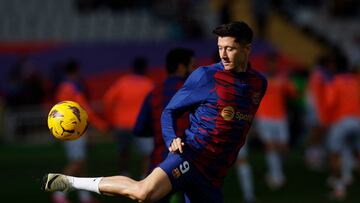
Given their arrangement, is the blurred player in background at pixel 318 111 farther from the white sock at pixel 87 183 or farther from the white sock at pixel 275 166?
the white sock at pixel 87 183

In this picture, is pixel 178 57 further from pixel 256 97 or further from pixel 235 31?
pixel 235 31

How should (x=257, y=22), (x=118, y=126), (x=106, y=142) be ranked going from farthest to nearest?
1. (x=257, y=22)
2. (x=106, y=142)
3. (x=118, y=126)

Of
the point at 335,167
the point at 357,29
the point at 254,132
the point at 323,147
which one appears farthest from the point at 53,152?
the point at 357,29

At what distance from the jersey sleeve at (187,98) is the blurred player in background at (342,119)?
314 inches

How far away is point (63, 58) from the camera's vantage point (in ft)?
88.2

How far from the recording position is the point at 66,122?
1027 centimetres

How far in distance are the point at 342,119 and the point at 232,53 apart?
8360 mm

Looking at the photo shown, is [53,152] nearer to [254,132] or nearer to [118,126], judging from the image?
[254,132]

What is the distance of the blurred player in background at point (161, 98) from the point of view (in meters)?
11.1

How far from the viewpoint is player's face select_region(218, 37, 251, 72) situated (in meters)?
9.29

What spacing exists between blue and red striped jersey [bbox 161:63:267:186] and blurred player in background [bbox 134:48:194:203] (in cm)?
151

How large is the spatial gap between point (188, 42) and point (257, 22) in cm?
265

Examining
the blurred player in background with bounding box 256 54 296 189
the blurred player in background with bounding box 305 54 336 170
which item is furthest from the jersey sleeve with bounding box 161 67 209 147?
the blurred player in background with bounding box 256 54 296 189

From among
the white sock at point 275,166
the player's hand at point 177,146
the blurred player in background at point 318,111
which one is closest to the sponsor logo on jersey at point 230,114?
the player's hand at point 177,146
